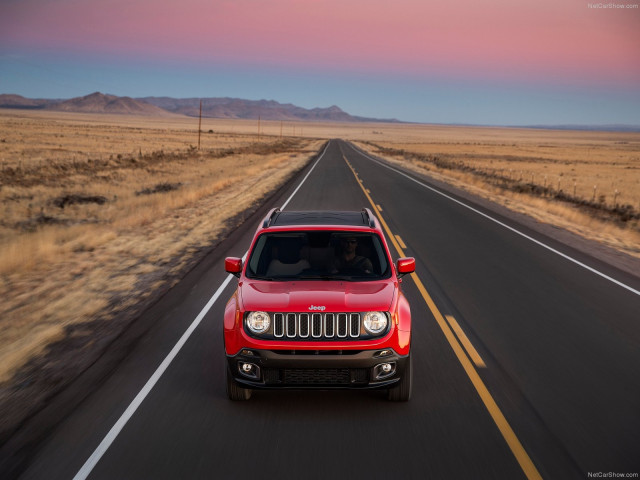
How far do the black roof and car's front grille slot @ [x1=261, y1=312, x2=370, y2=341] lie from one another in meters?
1.59

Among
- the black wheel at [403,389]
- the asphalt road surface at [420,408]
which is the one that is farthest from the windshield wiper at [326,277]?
the asphalt road surface at [420,408]

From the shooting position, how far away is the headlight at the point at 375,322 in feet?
16.8

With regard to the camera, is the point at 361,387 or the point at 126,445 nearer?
the point at 126,445

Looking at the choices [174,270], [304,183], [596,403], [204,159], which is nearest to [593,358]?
[596,403]

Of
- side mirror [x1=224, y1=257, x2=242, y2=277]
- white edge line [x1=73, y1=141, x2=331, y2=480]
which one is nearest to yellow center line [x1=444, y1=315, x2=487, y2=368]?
side mirror [x1=224, y1=257, x2=242, y2=277]

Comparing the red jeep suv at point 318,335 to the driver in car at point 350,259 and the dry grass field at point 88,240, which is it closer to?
the driver in car at point 350,259

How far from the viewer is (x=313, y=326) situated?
5.04m

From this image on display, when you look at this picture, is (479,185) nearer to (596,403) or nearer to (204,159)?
(204,159)

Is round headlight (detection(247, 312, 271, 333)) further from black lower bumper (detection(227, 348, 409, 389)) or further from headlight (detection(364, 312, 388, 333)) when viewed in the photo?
headlight (detection(364, 312, 388, 333))

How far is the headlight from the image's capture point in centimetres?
511

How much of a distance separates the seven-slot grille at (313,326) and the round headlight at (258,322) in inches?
3.8

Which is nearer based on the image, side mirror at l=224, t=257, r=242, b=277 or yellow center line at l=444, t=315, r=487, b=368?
side mirror at l=224, t=257, r=242, b=277

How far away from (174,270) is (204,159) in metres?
41.4

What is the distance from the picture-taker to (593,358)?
682cm
